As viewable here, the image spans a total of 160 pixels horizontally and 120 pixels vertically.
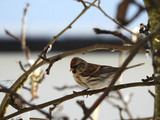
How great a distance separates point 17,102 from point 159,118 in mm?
523

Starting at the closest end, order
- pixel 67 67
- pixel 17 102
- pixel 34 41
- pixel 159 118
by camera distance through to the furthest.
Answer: pixel 159 118 → pixel 17 102 → pixel 34 41 → pixel 67 67

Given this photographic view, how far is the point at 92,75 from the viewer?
1452 millimetres

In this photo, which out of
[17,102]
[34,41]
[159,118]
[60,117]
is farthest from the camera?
[34,41]

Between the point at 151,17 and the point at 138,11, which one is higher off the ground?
the point at 151,17

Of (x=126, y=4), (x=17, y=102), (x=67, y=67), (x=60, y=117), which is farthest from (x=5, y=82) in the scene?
(x=67, y=67)

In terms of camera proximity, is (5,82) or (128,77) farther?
(128,77)

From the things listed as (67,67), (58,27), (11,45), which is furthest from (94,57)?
(11,45)

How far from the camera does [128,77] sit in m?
2.87

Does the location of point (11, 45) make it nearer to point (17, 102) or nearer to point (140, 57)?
point (140, 57)

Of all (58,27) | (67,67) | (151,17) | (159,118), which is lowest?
(159,118)

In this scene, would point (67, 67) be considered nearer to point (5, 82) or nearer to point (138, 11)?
point (5, 82)

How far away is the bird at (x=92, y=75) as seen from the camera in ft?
4.48

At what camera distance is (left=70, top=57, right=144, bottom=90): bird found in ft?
4.48

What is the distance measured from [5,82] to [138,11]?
0.81 metres
